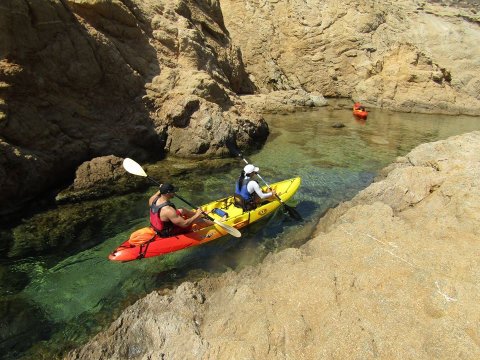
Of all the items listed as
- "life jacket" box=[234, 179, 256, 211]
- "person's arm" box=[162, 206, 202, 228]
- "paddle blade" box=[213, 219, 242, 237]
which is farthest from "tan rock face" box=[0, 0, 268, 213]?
"paddle blade" box=[213, 219, 242, 237]

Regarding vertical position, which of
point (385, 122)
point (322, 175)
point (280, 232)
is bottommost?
point (385, 122)

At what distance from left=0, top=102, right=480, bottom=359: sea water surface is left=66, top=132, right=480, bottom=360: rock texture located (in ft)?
3.60

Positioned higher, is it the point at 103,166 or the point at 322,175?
the point at 103,166

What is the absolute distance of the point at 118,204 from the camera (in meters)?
9.44

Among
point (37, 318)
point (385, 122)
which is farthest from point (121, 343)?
point (385, 122)

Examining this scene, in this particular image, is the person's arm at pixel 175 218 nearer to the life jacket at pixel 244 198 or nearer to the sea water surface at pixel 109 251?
the sea water surface at pixel 109 251

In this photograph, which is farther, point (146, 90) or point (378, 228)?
point (146, 90)

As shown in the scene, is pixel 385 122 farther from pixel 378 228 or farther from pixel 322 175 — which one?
pixel 378 228

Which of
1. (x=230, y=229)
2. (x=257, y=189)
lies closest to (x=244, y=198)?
(x=257, y=189)

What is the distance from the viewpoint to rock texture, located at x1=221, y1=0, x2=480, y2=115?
25797mm

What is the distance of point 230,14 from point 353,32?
9.77m

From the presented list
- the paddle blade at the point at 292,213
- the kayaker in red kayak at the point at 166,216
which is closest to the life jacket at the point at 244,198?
the paddle blade at the point at 292,213

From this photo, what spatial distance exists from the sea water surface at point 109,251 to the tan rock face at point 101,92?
56.5 inches

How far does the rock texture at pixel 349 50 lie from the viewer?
84.6 ft
